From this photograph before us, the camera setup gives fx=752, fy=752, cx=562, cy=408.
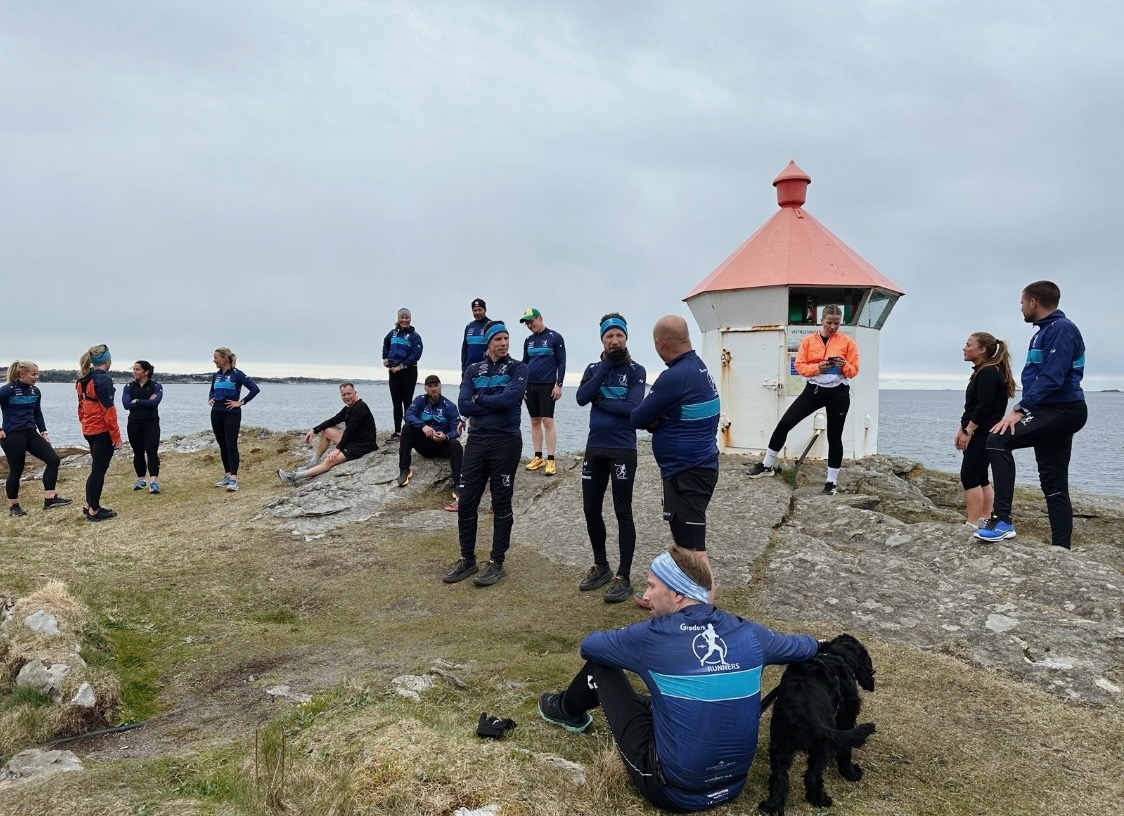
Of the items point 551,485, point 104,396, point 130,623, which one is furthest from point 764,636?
point 104,396

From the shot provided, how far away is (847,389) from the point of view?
9.54 metres

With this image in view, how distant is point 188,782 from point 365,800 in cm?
94

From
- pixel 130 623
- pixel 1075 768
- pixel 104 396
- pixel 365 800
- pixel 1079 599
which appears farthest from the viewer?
pixel 104 396

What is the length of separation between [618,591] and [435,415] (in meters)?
5.19

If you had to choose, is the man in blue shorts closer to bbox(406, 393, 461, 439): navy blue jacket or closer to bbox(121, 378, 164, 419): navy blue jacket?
bbox(406, 393, 461, 439): navy blue jacket

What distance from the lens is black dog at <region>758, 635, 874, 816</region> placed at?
11.0 feet

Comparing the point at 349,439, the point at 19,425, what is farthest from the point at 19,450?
the point at 349,439

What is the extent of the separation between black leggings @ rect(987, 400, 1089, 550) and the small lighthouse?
4.33 metres

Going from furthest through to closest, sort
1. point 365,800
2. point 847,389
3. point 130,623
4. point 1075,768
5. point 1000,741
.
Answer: point 847,389
point 130,623
point 1000,741
point 1075,768
point 365,800

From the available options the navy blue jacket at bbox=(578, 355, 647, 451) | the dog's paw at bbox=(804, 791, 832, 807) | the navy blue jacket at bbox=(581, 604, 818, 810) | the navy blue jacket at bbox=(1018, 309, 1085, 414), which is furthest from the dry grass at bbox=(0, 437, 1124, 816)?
the navy blue jacket at bbox=(1018, 309, 1085, 414)

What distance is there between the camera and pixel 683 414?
533 cm

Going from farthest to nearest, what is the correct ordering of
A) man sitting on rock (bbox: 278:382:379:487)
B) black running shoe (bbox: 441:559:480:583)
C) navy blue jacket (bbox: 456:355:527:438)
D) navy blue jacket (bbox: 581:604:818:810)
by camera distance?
man sitting on rock (bbox: 278:382:379:487), black running shoe (bbox: 441:559:480:583), navy blue jacket (bbox: 456:355:527:438), navy blue jacket (bbox: 581:604:818:810)

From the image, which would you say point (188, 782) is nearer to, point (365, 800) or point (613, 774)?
point (365, 800)

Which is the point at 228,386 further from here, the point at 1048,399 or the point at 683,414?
the point at 1048,399
